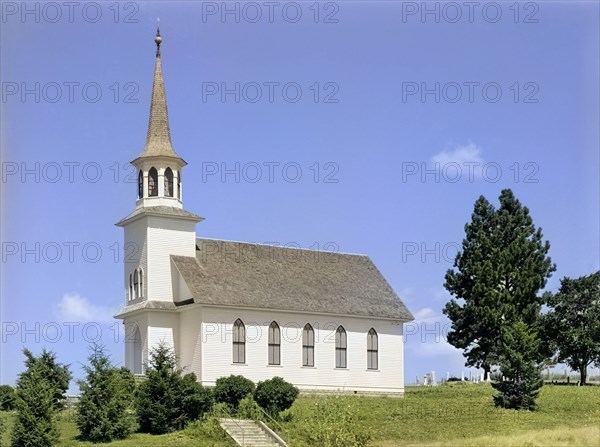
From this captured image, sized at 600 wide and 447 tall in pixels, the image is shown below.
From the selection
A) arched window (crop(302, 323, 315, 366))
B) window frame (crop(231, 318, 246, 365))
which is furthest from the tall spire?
arched window (crop(302, 323, 315, 366))

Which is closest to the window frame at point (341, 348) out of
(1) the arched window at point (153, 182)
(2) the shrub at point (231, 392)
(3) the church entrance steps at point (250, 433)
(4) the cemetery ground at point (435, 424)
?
(4) the cemetery ground at point (435, 424)

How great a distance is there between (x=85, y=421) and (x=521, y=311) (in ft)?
126

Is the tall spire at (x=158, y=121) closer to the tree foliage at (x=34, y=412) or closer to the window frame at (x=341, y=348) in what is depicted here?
the window frame at (x=341, y=348)

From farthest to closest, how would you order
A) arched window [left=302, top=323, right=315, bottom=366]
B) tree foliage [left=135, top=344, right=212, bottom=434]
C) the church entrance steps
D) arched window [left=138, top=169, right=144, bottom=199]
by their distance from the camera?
arched window [left=138, top=169, right=144, bottom=199] → arched window [left=302, top=323, right=315, bottom=366] → tree foliage [left=135, top=344, right=212, bottom=434] → the church entrance steps

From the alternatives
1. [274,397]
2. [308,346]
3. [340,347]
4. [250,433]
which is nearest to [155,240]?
[308,346]

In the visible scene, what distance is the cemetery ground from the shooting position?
156ft

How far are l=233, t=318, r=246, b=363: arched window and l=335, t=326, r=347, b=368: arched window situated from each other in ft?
22.9

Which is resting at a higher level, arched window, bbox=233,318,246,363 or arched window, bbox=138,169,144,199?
arched window, bbox=138,169,144,199

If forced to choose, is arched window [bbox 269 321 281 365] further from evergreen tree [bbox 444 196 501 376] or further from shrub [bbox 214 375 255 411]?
evergreen tree [bbox 444 196 501 376]

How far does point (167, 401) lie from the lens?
2012 inches

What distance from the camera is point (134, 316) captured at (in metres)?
66.4

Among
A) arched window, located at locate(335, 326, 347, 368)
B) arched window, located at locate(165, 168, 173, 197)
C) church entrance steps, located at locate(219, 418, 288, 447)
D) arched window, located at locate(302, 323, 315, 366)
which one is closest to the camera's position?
church entrance steps, located at locate(219, 418, 288, 447)

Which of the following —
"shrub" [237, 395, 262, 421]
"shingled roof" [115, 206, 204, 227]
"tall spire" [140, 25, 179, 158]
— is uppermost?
"tall spire" [140, 25, 179, 158]

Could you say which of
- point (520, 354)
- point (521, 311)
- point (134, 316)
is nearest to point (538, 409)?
point (520, 354)
